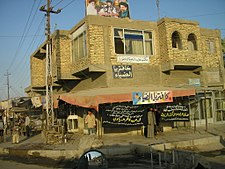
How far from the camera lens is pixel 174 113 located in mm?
15016

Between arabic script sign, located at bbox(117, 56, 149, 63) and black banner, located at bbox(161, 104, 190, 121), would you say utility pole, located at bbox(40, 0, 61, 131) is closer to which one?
arabic script sign, located at bbox(117, 56, 149, 63)

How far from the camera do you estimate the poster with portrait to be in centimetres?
1777

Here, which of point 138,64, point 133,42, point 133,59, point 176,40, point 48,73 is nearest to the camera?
point 48,73

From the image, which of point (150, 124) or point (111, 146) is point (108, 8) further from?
point (111, 146)

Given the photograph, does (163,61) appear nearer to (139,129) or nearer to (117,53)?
(117,53)

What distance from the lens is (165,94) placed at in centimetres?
1378

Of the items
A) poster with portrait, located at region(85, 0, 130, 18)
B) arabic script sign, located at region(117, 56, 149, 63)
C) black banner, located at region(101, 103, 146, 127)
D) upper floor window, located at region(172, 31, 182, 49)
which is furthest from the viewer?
poster with portrait, located at region(85, 0, 130, 18)

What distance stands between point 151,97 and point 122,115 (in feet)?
5.94

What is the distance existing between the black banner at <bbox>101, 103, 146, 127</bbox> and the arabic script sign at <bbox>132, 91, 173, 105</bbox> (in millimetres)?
1014

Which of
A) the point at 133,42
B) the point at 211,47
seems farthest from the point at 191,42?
the point at 133,42

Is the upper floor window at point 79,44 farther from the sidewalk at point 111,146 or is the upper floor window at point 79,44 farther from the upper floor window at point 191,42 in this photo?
the upper floor window at point 191,42

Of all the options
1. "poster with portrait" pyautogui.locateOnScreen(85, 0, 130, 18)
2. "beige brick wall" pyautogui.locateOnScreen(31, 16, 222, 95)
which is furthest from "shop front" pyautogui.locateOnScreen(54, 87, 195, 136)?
"poster with portrait" pyautogui.locateOnScreen(85, 0, 130, 18)

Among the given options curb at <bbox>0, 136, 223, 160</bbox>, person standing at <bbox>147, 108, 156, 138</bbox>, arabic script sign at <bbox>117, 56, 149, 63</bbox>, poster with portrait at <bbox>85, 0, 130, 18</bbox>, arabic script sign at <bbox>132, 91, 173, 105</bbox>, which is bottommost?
curb at <bbox>0, 136, 223, 160</bbox>

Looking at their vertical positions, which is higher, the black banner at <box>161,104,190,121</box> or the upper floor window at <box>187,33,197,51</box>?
the upper floor window at <box>187,33,197,51</box>
